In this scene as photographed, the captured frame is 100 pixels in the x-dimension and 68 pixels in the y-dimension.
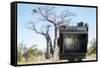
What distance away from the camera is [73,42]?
11.4 feet

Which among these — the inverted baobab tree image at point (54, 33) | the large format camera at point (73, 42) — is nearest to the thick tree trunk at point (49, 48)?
the inverted baobab tree image at point (54, 33)

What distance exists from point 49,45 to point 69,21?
1.33 ft

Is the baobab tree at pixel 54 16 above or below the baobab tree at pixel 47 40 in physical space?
above

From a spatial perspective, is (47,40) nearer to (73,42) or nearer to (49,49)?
(49,49)

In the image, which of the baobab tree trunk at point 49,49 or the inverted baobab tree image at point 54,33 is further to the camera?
the baobab tree trunk at point 49,49

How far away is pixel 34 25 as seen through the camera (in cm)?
324

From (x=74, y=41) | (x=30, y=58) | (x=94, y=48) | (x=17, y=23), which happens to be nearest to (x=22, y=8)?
(x=17, y=23)

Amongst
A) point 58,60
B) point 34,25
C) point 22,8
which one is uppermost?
point 22,8

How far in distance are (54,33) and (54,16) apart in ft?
0.69

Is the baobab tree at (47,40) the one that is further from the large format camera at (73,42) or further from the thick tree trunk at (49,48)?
the large format camera at (73,42)

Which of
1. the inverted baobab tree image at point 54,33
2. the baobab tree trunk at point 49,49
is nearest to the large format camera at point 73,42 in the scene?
the inverted baobab tree image at point 54,33

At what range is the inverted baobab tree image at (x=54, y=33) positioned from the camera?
126 inches

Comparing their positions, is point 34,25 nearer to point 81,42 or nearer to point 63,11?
point 63,11

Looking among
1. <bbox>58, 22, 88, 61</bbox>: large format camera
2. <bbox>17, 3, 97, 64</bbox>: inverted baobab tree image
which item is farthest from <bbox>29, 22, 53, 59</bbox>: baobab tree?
<bbox>58, 22, 88, 61</bbox>: large format camera
